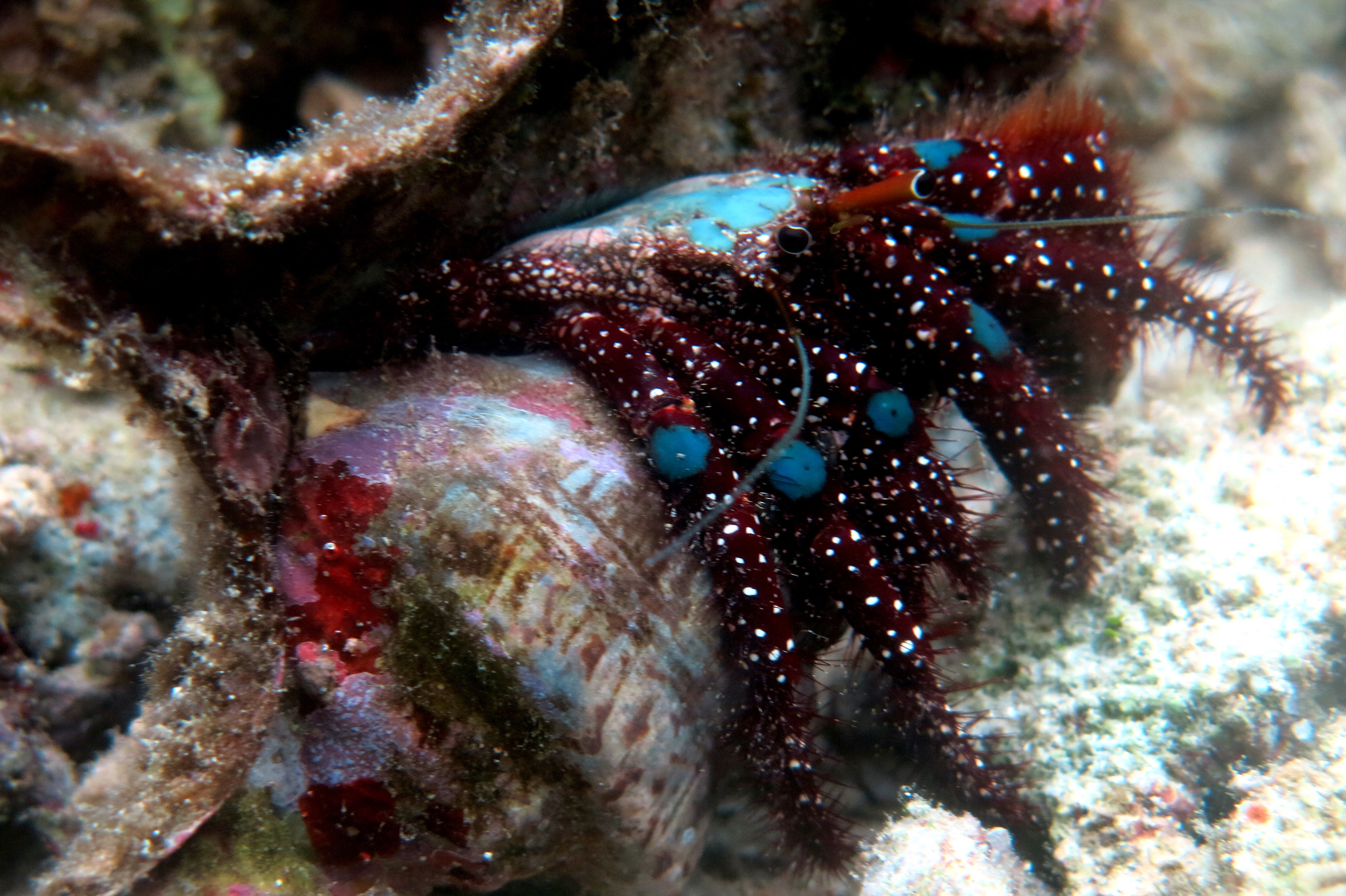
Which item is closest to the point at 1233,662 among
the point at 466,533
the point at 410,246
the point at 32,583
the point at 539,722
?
the point at 539,722

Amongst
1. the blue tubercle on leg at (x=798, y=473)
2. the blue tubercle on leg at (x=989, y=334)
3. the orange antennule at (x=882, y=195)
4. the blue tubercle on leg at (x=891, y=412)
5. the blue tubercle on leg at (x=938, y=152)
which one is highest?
the blue tubercle on leg at (x=938, y=152)

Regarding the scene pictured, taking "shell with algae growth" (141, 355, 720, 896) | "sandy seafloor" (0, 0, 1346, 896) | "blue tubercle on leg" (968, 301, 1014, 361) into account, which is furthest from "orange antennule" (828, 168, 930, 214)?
"sandy seafloor" (0, 0, 1346, 896)

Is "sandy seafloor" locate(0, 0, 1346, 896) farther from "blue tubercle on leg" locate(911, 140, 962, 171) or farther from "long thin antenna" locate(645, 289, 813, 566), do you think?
A: "blue tubercle on leg" locate(911, 140, 962, 171)

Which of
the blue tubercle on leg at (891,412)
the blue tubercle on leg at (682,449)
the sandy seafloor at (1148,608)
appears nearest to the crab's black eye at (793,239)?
the blue tubercle on leg at (891,412)

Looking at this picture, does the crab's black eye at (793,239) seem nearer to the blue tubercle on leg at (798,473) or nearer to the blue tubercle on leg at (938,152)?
the blue tubercle on leg at (798,473)

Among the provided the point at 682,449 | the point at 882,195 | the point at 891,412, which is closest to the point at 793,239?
the point at 882,195
